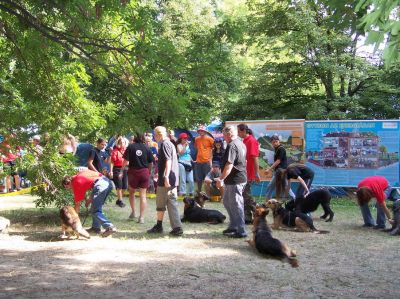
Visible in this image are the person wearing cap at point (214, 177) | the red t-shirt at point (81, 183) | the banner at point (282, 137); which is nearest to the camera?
the red t-shirt at point (81, 183)

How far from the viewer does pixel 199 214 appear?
355 inches

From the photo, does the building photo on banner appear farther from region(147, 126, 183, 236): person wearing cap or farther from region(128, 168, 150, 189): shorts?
region(147, 126, 183, 236): person wearing cap

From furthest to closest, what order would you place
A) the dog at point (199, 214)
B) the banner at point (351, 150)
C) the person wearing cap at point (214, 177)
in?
1. the person wearing cap at point (214, 177)
2. the banner at point (351, 150)
3. the dog at point (199, 214)

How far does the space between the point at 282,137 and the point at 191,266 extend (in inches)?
291

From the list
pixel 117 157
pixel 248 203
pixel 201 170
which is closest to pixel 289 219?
pixel 248 203

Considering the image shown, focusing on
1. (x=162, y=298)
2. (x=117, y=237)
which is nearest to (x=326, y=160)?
(x=117, y=237)

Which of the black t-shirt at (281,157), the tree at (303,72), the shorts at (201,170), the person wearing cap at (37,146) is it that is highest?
the tree at (303,72)

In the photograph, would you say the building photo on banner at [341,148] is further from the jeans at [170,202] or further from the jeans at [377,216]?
the jeans at [170,202]

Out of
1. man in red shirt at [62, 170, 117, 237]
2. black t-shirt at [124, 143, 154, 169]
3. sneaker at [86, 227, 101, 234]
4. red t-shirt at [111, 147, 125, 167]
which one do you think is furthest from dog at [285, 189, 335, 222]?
red t-shirt at [111, 147, 125, 167]

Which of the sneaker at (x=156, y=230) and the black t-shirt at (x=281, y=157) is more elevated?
the black t-shirt at (x=281, y=157)

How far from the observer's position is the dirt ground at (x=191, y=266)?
195 inches

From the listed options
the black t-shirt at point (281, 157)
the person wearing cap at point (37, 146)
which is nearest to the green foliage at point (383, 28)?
the person wearing cap at point (37, 146)

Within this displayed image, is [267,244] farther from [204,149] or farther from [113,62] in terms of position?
[204,149]

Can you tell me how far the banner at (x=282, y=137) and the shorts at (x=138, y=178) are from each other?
4.16 m
